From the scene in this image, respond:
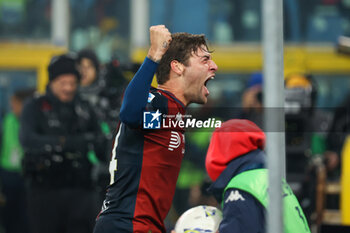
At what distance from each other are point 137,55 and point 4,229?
262 cm

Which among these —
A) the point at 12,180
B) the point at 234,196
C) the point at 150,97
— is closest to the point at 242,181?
the point at 234,196

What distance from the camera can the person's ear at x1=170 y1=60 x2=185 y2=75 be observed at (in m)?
3.91

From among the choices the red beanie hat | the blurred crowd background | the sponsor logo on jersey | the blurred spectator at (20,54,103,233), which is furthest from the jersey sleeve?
the blurred crowd background

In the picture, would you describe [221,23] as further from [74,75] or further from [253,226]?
[253,226]

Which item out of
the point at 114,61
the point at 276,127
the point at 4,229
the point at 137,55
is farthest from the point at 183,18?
the point at 276,127

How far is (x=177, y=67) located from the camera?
3.92m

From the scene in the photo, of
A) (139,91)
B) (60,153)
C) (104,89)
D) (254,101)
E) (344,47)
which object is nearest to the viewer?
(139,91)

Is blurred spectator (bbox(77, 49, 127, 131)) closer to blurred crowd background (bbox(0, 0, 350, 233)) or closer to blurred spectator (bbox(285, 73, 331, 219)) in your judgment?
blurred spectator (bbox(285, 73, 331, 219))

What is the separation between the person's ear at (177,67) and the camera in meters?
3.91

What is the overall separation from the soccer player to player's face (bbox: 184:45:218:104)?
0.09 feet

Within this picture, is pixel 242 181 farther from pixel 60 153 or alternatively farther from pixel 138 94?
pixel 60 153

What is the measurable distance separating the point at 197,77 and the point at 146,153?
46cm

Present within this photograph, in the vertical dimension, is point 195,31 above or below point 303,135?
above

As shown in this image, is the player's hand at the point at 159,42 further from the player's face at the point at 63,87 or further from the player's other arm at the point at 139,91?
the player's face at the point at 63,87
